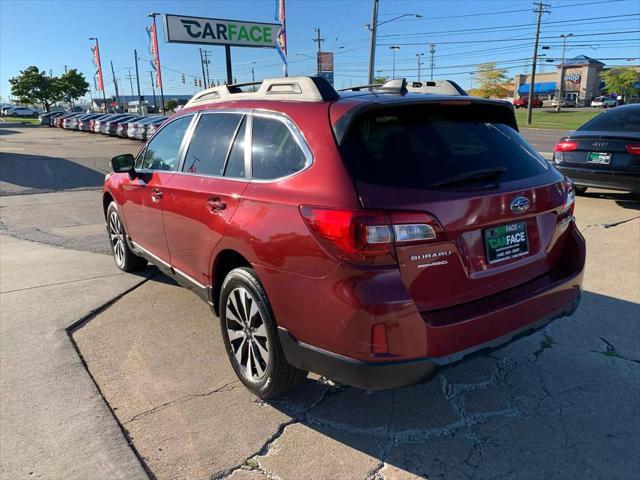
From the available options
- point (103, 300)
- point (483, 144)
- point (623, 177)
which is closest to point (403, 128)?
point (483, 144)

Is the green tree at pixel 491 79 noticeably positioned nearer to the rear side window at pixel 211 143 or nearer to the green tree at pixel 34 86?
the green tree at pixel 34 86

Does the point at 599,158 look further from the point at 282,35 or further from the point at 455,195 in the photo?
the point at 282,35

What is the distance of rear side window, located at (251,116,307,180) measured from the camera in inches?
108

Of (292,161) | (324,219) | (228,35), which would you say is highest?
(228,35)

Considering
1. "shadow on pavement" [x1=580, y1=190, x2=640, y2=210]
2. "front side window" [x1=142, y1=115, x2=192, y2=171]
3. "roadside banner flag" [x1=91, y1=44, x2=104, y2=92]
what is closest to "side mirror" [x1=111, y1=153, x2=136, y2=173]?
"front side window" [x1=142, y1=115, x2=192, y2=171]

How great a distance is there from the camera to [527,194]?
2.73 metres

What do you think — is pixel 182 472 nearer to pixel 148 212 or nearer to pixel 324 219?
pixel 324 219

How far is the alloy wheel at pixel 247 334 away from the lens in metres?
2.97

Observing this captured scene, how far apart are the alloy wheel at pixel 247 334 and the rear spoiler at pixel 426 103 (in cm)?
109

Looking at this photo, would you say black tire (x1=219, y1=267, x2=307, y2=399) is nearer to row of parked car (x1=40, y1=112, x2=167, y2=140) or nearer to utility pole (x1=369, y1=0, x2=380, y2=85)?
row of parked car (x1=40, y1=112, x2=167, y2=140)

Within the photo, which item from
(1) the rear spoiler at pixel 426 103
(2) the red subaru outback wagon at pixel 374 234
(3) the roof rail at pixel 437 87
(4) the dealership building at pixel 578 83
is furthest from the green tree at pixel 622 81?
(2) the red subaru outback wagon at pixel 374 234

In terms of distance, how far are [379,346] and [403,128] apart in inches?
44.6

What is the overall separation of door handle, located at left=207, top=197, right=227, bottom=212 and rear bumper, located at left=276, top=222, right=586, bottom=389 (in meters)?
0.80

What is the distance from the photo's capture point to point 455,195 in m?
2.43
